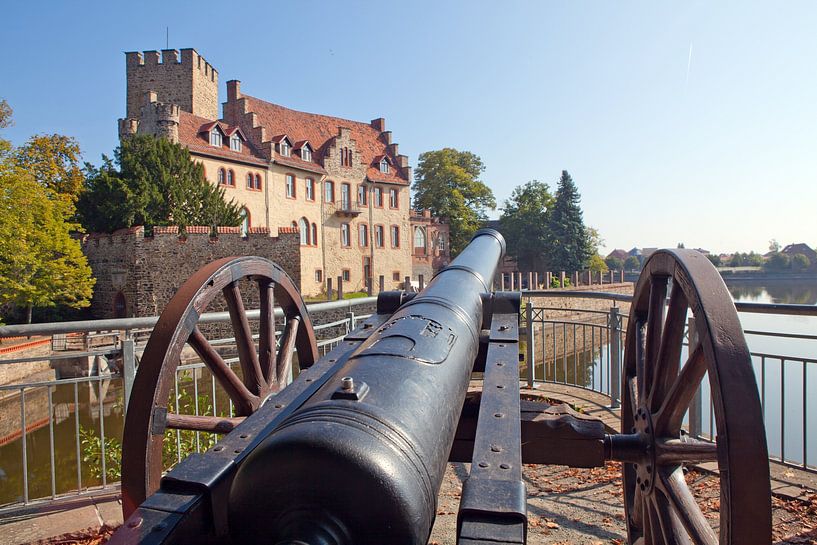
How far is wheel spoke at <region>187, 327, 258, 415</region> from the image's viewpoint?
2580 mm

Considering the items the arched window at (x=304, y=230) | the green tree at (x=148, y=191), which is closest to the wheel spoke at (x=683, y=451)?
the green tree at (x=148, y=191)

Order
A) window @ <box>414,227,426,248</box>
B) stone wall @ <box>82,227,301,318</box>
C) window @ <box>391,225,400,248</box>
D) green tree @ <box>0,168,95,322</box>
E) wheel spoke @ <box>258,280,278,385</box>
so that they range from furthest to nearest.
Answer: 1. window @ <box>414,227,426,248</box>
2. window @ <box>391,225,400,248</box>
3. stone wall @ <box>82,227,301,318</box>
4. green tree @ <box>0,168,95,322</box>
5. wheel spoke @ <box>258,280,278,385</box>

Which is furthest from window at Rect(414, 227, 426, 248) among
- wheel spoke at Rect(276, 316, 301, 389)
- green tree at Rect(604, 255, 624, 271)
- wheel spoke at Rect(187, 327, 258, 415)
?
wheel spoke at Rect(187, 327, 258, 415)

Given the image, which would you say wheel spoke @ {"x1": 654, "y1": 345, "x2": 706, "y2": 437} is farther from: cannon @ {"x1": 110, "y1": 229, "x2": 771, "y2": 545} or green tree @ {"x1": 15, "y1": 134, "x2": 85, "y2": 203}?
green tree @ {"x1": 15, "y1": 134, "x2": 85, "y2": 203}

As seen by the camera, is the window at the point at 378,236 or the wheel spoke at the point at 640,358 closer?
the wheel spoke at the point at 640,358

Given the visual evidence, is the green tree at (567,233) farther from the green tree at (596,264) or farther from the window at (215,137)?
the window at (215,137)

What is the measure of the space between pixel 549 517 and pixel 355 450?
8.54 feet

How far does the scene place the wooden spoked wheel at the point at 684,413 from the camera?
1551 mm

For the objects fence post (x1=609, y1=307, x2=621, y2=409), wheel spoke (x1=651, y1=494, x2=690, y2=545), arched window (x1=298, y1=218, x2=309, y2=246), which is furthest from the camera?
arched window (x1=298, y1=218, x2=309, y2=246)

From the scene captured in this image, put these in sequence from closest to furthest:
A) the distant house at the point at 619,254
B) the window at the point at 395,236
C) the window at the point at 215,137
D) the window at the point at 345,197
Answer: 1. the window at the point at 215,137
2. the window at the point at 345,197
3. the window at the point at 395,236
4. the distant house at the point at 619,254

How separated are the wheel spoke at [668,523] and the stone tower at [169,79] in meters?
41.5

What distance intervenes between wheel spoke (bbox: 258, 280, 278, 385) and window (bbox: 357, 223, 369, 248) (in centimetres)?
3772

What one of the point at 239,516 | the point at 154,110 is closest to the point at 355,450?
the point at 239,516

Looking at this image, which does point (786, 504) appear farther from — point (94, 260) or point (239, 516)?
point (94, 260)
